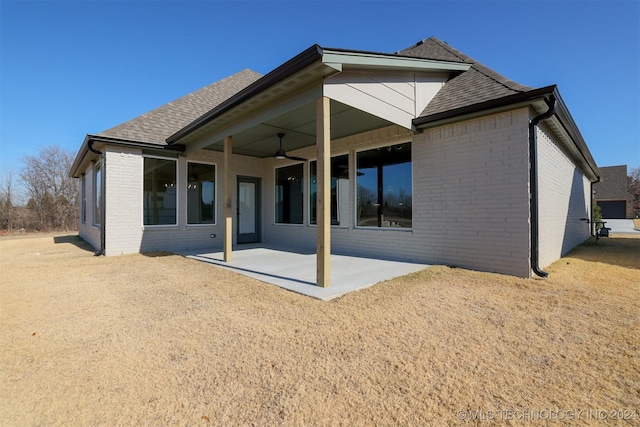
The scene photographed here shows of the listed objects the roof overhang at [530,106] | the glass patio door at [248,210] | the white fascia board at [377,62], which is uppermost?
the white fascia board at [377,62]

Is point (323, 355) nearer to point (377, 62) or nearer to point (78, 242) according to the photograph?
point (377, 62)

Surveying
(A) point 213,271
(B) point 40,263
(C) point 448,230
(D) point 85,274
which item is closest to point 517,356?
(C) point 448,230

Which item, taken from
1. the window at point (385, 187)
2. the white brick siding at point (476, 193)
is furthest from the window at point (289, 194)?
the white brick siding at point (476, 193)

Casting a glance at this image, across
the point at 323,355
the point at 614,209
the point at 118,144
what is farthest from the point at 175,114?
the point at 614,209

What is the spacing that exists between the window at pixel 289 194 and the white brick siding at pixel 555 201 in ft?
20.3

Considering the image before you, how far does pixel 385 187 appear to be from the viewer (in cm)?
698

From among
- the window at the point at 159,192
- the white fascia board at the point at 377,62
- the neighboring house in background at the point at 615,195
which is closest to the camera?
the white fascia board at the point at 377,62

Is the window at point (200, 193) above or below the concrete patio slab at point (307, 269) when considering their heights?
above

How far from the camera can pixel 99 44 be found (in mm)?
8578

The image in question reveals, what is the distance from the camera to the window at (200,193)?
877 cm

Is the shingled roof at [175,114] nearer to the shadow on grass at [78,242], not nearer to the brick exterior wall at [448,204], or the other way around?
the brick exterior wall at [448,204]

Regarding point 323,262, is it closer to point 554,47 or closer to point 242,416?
point 242,416

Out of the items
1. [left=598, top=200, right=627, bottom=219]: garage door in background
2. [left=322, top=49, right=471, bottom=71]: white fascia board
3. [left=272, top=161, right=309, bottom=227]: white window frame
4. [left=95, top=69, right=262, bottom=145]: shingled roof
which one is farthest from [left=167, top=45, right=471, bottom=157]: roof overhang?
[left=598, top=200, right=627, bottom=219]: garage door in background

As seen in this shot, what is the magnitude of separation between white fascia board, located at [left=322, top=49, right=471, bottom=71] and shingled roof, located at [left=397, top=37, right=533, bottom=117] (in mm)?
508
